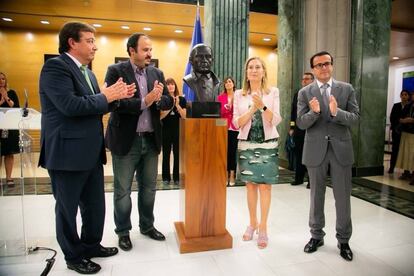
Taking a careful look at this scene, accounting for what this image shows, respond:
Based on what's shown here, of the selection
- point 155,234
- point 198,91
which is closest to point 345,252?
point 155,234

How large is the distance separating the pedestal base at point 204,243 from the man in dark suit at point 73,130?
2.42ft

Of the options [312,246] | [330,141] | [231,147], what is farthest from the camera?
[231,147]

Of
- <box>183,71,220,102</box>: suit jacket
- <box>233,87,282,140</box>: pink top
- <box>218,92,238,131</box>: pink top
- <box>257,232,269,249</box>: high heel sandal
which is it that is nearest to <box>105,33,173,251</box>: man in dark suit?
<box>183,71,220,102</box>: suit jacket

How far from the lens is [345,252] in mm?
2684

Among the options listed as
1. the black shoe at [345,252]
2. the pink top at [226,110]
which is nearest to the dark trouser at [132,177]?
the black shoe at [345,252]

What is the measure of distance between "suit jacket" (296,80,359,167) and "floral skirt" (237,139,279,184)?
12.0 inches

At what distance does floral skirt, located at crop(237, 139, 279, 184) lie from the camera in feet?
9.38

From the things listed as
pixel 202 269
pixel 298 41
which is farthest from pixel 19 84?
pixel 202 269

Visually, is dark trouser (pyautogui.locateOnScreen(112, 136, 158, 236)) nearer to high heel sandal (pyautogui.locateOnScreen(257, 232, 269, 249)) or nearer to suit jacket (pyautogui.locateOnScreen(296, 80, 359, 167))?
high heel sandal (pyautogui.locateOnScreen(257, 232, 269, 249))

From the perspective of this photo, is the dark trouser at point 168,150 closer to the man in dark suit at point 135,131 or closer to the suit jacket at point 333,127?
the man in dark suit at point 135,131

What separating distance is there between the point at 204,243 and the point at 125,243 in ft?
2.41

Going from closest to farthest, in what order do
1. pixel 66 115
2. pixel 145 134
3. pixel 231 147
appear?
pixel 66 115, pixel 145 134, pixel 231 147

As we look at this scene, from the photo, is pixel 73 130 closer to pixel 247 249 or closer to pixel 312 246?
pixel 247 249

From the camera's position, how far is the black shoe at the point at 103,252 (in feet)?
8.64
